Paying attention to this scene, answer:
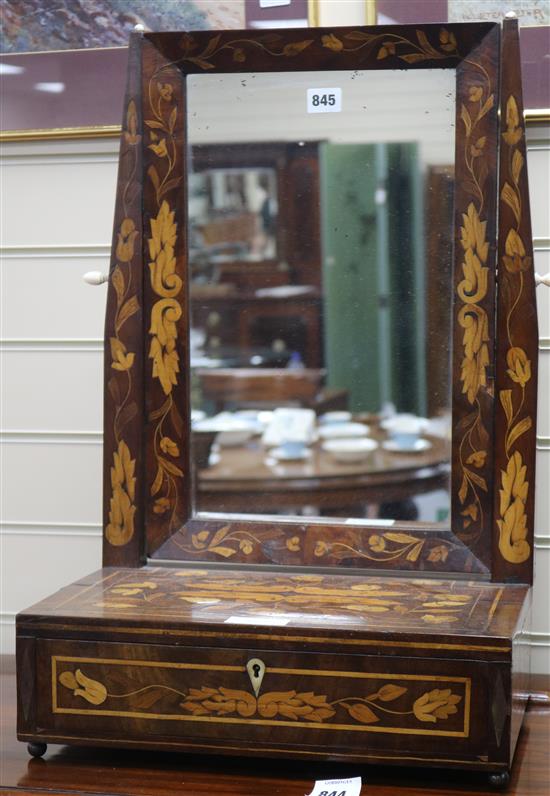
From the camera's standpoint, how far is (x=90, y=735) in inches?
52.6

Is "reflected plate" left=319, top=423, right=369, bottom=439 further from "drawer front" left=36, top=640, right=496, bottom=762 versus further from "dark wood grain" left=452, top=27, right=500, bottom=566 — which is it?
"drawer front" left=36, top=640, right=496, bottom=762

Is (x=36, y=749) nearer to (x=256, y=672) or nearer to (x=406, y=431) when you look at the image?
(x=256, y=672)

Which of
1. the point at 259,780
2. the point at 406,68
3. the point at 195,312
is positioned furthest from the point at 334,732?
the point at 406,68

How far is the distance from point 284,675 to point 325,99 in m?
0.79

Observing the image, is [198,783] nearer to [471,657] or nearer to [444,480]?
[471,657]

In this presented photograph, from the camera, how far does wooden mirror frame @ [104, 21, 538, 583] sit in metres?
1.47

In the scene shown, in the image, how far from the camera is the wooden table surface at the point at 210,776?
1265 mm

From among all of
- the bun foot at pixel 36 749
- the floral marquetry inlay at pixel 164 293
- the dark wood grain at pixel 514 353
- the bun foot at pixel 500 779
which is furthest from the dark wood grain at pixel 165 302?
the bun foot at pixel 500 779

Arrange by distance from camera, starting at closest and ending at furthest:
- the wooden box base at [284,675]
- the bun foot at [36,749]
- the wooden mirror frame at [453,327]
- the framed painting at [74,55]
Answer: the wooden box base at [284,675]
the bun foot at [36,749]
the wooden mirror frame at [453,327]
the framed painting at [74,55]

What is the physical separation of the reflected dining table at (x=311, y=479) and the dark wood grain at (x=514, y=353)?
4.4 inches

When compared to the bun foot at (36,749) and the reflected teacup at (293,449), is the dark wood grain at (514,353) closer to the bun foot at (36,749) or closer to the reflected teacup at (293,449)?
the reflected teacup at (293,449)

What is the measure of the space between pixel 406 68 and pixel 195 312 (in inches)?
17.9

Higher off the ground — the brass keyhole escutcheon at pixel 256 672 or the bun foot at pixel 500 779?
the brass keyhole escutcheon at pixel 256 672

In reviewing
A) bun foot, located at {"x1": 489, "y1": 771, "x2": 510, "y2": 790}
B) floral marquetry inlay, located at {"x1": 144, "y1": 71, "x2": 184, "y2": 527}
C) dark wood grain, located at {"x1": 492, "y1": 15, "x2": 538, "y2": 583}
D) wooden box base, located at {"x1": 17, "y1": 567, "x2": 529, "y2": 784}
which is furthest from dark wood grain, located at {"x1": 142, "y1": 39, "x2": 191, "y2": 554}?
bun foot, located at {"x1": 489, "y1": 771, "x2": 510, "y2": 790}
